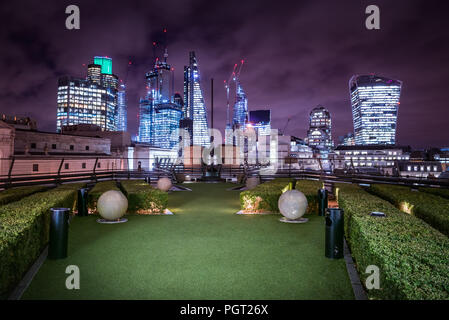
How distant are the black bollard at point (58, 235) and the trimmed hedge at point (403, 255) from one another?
5272mm

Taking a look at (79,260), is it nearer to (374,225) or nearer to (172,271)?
(172,271)

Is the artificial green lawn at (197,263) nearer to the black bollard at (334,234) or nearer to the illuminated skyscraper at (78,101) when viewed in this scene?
the black bollard at (334,234)

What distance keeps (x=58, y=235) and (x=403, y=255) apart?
5.68 meters

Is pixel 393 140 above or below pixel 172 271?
above

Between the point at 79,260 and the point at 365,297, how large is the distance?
Answer: 16.1 feet

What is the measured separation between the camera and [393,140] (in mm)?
196125

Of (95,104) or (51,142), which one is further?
(95,104)

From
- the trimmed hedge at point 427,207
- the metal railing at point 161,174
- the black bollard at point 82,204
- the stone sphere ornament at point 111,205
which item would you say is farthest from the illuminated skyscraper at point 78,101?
the trimmed hedge at point 427,207

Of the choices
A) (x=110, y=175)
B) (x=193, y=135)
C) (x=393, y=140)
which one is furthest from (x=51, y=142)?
(x=393, y=140)

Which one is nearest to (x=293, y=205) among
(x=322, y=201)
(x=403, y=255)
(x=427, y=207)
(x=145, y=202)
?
(x=322, y=201)

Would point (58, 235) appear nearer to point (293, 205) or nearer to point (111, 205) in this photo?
point (111, 205)

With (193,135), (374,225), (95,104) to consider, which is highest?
(95,104)

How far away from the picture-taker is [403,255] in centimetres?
338
